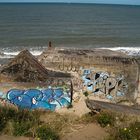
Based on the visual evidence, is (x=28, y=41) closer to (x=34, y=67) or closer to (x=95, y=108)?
(x=34, y=67)

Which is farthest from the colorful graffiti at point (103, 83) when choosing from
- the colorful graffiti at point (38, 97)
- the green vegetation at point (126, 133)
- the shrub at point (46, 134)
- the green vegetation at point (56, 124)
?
the shrub at point (46, 134)

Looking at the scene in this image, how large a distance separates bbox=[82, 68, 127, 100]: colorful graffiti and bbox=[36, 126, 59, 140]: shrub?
8914 millimetres

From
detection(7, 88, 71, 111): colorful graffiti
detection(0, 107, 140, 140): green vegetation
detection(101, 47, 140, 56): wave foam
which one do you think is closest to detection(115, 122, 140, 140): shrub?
detection(0, 107, 140, 140): green vegetation

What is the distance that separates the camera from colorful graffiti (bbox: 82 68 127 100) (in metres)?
20.2

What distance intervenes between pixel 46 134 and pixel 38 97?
15.3 feet

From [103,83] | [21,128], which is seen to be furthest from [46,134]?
[103,83]

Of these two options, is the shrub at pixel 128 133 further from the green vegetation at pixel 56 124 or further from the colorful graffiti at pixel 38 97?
the colorful graffiti at pixel 38 97

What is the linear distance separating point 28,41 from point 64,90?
35.6m

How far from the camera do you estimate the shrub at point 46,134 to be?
11.5 m

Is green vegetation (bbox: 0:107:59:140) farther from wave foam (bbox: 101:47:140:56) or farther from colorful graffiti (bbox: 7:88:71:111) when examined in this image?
wave foam (bbox: 101:47:140:56)

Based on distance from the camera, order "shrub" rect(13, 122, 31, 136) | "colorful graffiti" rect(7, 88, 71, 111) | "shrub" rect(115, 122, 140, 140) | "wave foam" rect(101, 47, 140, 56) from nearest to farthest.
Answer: "shrub" rect(115, 122, 140, 140) < "shrub" rect(13, 122, 31, 136) < "colorful graffiti" rect(7, 88, 71, 111) < "wave foam" rect(101, 47, 140, 56)

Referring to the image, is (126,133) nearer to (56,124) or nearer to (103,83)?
(56,124)

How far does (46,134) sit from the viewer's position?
37.8 feet

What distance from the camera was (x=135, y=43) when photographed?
170 feet
